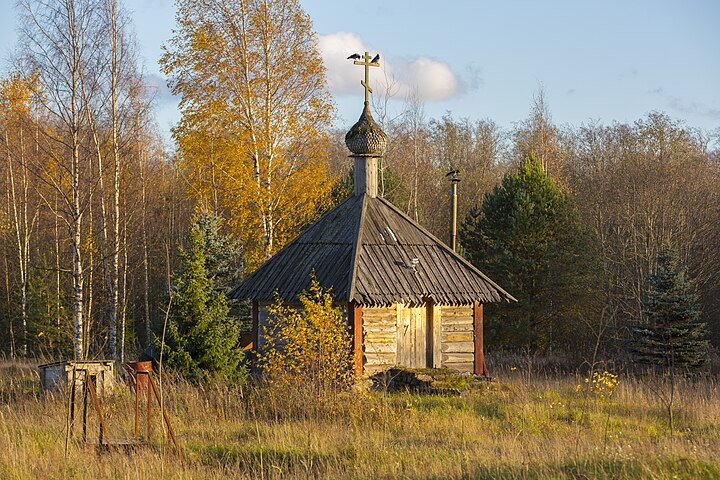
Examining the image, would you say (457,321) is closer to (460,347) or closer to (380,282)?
(460,347)

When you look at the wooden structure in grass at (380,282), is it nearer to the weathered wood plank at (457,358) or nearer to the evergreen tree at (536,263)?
the weathered wood plank at (457,358)

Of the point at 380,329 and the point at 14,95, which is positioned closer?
the point at 380,329

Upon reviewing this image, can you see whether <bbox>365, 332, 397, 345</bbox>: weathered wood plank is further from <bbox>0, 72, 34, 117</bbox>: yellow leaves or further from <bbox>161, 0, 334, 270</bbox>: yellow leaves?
<bbox>0, 72, 34, 117</bbox>: yellow leaves

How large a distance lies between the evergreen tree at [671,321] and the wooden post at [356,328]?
8.55 metres

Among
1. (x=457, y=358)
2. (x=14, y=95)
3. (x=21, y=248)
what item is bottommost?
(x=457, y=358)

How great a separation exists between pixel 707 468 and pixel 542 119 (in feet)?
115

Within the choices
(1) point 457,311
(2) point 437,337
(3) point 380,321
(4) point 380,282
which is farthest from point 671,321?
(4) point 380,282

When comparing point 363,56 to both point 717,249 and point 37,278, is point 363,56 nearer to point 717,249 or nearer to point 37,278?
point 37,278

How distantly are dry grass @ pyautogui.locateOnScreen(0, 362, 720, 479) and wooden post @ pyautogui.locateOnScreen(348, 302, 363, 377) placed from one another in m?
1.73

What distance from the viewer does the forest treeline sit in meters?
19.5

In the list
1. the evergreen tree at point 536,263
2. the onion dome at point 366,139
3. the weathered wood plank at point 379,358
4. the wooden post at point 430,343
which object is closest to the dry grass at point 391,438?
the weathered wood plank at point 379,358

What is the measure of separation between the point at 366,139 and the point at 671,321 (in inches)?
382

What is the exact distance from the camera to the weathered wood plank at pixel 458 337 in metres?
17.5

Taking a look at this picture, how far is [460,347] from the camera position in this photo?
1761 centimetres
